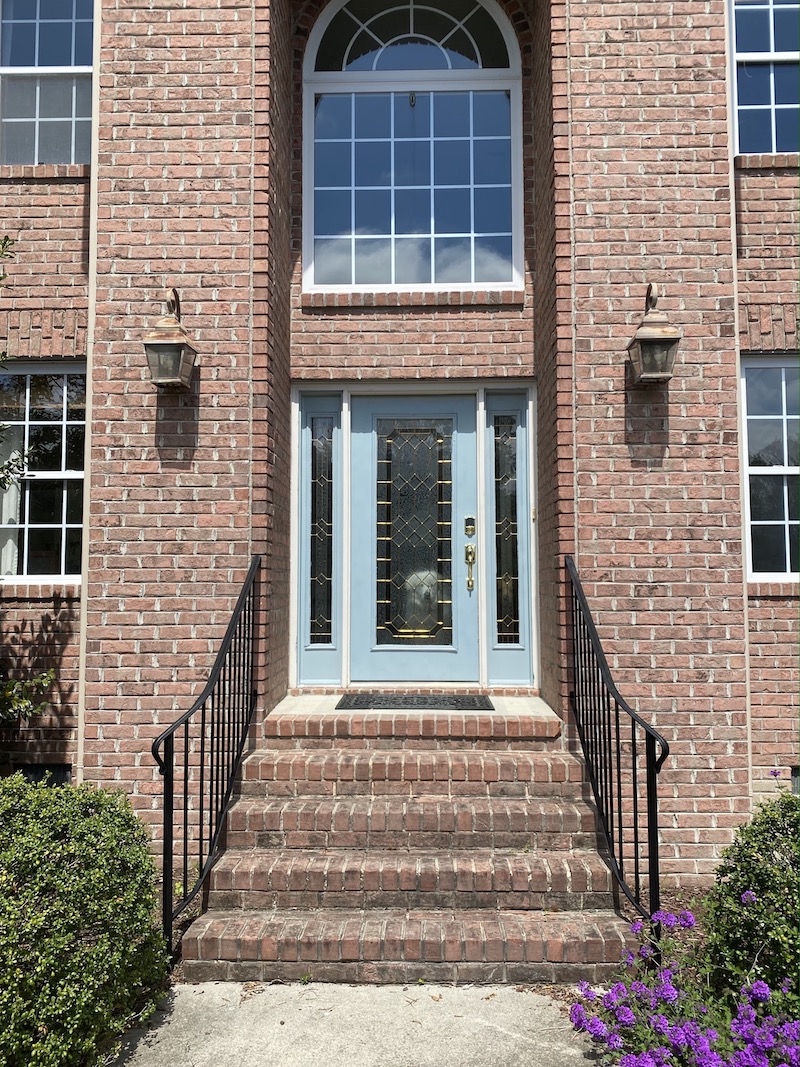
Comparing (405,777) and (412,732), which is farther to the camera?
(412,732)

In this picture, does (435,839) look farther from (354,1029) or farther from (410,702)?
(410,702)

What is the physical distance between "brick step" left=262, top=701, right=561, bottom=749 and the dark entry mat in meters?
0.29

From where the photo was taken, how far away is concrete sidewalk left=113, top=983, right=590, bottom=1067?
273cm

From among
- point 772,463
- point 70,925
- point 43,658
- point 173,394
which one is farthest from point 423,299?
point 70,925

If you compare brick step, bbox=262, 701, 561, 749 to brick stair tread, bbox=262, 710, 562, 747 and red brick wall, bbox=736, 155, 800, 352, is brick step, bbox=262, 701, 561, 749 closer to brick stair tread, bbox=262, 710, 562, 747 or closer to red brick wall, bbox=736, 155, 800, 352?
brick stair tread, bbox=262, 710, 562, 747

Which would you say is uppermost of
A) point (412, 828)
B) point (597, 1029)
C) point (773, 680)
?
point (773, 680)

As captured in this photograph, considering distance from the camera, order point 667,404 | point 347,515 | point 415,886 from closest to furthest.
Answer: point 415,886
point 667,404
point 347,515

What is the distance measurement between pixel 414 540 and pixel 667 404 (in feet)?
6.30

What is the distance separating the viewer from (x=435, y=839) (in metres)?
3.77

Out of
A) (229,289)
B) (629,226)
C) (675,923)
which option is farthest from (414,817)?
(629,226)

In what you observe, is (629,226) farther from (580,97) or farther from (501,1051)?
(501,1051)

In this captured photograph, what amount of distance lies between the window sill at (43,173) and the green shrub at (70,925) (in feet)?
12.8

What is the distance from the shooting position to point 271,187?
463 centimetres

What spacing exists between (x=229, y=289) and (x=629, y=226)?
2.49 meters
